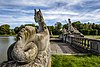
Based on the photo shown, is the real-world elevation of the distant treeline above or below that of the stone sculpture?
below

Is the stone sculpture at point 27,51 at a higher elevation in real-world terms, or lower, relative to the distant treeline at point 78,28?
higher

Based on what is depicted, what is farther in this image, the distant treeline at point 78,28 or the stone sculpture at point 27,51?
the distant treeline at point 78,28

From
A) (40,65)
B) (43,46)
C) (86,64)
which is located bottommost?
(86,64)

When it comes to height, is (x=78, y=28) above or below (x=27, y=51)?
below

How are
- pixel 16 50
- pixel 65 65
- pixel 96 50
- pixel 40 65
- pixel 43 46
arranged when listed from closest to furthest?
pixel 16 50, pixel 40 65, pixel 43 46, pixel 65 65, pixel 96 50

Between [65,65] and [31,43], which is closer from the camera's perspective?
[31,43]

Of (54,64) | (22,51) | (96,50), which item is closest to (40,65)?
(22,51)

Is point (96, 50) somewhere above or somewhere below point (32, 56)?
below

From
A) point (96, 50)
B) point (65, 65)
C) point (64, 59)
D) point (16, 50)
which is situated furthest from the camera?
point (96, 50)

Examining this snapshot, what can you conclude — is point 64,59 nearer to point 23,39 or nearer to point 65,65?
point 65,65

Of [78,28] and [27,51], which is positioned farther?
[78,28]

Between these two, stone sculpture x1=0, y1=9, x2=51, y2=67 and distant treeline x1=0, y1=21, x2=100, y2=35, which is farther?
distant treeline x1=0, y1=21, x2=100, y2=35

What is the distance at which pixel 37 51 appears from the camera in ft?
12.9

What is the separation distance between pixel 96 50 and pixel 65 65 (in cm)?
296
